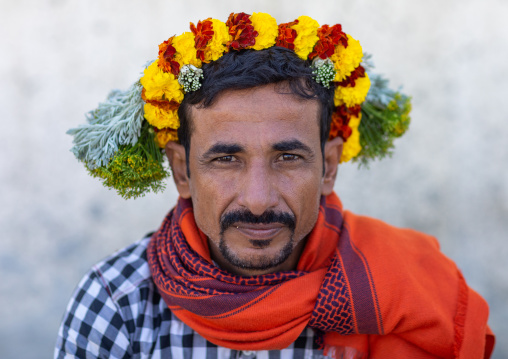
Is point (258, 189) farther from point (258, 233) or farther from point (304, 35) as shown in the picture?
point (304, 35)

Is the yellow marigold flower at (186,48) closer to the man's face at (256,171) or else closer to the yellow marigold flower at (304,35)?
the man's face at (256,171)

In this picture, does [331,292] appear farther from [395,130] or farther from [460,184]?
[460,184]

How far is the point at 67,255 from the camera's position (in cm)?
352

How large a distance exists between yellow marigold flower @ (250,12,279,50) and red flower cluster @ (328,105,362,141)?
0.54m

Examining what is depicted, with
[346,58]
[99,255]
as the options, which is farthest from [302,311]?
[99,255]

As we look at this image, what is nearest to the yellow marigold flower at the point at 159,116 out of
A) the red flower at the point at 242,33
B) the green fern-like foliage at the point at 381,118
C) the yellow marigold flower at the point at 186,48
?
the yellow marigold flower at the point at 186,48

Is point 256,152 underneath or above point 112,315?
above

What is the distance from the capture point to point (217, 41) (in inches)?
76.6

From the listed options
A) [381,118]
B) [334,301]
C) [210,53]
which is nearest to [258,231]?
[334,301]

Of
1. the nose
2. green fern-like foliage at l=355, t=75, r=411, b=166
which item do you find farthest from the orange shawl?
green fern-like foliage at l=355, t=75, r=411, b=166

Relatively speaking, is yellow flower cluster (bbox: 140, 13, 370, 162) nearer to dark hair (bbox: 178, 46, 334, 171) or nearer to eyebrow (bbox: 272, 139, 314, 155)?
dark hair (bbox: 178, 46, 334, 171)

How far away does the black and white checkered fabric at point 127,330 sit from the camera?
2.07 meters

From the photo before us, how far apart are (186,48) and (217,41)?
0.13 meters

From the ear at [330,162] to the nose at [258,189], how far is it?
1.55 ft
